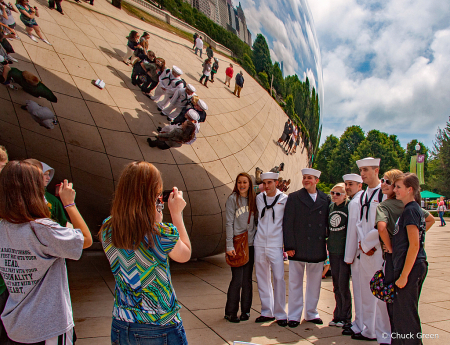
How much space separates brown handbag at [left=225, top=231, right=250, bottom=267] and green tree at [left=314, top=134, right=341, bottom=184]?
43.8m

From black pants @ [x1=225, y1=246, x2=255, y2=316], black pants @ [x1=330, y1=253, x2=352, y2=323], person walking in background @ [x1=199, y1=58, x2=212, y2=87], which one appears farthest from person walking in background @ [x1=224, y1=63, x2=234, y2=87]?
black pants @ [x1=330, y1=253, x2=352, y2=323]

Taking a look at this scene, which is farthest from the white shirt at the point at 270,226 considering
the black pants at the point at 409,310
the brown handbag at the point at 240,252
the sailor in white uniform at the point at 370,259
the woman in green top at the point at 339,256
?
the black pants at the point at 409,310

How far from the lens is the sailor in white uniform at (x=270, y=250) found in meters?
3.86

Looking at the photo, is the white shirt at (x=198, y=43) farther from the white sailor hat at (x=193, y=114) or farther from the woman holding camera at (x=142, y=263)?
the woman holding camera at (x=142, y=263)

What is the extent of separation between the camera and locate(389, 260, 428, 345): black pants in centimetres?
275

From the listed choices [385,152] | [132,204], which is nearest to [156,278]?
[132,204]

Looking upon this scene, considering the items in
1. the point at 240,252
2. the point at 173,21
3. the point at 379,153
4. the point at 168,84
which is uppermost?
the point at 379,153

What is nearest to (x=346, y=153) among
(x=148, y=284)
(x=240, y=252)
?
(x=240, y=252)

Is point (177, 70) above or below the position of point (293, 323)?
above

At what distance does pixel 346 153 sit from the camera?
154 ft

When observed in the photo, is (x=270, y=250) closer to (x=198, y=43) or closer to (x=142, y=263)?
(x=198, y=43)

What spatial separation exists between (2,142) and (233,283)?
2.57 metres

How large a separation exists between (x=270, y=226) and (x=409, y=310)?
160 cm

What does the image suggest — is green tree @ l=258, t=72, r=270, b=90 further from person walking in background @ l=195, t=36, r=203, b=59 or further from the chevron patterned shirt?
the chevron patterned shirt
